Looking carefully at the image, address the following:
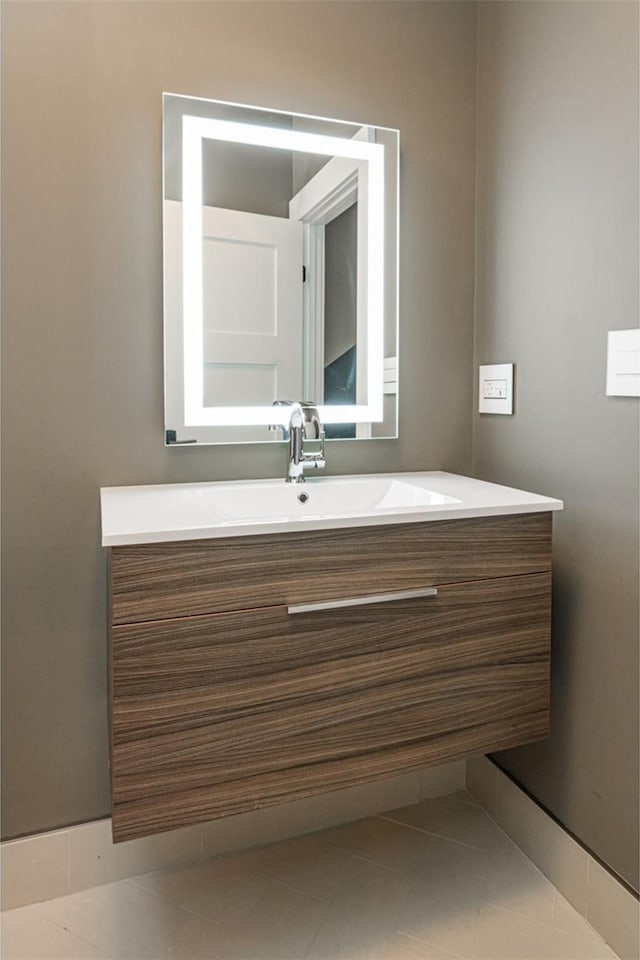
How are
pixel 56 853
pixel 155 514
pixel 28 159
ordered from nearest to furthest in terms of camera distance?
1. pixel 155 514
2. pixel 28 159
3. pixel 56 853

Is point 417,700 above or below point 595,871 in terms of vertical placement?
above

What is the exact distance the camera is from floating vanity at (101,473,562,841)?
1.11 meters

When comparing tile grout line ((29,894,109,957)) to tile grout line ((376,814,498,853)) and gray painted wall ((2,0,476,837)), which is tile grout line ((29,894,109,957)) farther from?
tile grout line ((376,814,498,853))

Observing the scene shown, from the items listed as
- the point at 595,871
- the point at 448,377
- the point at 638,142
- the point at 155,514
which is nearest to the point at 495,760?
the point at 595,871

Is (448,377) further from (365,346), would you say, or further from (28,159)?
(28,159)

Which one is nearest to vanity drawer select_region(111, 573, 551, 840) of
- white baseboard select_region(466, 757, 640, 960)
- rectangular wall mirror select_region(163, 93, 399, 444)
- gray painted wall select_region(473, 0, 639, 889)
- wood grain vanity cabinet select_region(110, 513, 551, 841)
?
wood grain vanity cabinet select_region(110, 513, 551, 841)

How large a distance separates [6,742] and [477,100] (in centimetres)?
188

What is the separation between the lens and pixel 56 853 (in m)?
1.53

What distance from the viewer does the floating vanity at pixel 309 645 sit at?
43.7 inches

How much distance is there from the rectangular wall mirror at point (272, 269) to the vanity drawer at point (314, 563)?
0.51m

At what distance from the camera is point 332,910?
146cm

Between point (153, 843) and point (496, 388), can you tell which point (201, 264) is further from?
point (153, 843)

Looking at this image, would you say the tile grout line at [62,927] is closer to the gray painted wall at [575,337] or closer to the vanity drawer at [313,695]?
the vanity drawer at [313,695]

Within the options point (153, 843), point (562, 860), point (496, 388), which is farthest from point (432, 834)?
point (496, 388)
